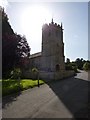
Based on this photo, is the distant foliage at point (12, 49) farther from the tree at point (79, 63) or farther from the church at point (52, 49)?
the tree at point (79, 63)

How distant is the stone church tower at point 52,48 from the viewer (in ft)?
165

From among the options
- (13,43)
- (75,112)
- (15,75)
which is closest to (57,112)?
(75,112)

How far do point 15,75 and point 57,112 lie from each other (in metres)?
21.6

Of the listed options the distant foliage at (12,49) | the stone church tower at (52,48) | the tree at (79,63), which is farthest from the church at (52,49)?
the tree at (79,63)

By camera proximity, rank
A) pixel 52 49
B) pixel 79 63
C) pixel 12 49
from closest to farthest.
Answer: pixel 12 49 < pixel 52 49 < pixel 79 63

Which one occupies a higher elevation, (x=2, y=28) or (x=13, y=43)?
(x=2, y=28)

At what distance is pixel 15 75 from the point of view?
99.8 feet

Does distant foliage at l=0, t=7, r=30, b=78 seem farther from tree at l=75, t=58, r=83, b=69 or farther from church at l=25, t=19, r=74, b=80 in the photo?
tree at l=75, t=58, r=83, b=69

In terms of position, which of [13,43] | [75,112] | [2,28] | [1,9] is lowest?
[75,112]

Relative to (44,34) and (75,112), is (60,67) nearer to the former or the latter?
(44,34)

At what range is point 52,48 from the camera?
51.1 metres

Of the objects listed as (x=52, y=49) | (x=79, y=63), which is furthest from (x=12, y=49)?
(x=79, y=63)

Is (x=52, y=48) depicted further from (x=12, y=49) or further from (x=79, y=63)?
(x=79, y=63)

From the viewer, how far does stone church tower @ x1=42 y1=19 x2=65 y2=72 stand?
165 ft
